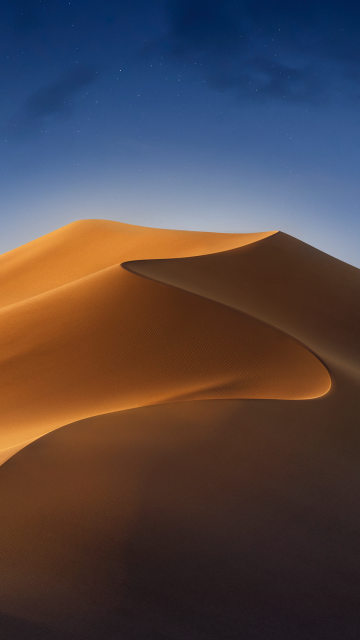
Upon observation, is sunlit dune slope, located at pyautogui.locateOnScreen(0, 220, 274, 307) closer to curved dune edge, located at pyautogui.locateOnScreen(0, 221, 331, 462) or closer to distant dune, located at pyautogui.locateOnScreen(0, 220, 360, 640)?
curved dune edge, located at pyautogui.locateOnScreen(0, 221, 331, 462)

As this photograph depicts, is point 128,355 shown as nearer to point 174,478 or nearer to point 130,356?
point 130,356

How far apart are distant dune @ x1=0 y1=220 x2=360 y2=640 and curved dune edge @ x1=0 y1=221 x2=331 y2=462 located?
5 cm

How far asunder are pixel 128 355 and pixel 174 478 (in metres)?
5.92

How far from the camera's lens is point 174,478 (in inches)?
221

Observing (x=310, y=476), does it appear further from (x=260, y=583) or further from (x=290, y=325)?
(x=290, y=325)

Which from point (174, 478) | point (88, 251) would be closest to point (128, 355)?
point (174, 478)

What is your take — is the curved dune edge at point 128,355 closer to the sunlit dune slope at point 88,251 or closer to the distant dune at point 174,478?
the distant dune at point 174,478

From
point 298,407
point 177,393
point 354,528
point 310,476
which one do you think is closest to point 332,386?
point 298,407

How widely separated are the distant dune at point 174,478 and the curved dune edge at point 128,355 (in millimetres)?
52

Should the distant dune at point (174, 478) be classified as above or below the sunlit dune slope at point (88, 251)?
below

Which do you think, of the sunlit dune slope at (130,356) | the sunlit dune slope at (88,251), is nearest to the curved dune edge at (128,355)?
the sunlit dune slope at (130,356)

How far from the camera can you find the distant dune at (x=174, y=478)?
4.07 meters

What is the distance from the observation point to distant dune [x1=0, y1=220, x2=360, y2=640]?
13.3 ft

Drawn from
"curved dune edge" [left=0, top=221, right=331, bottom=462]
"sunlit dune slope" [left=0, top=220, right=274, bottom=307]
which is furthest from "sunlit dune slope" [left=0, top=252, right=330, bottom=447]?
"sunlit dune slope" [left=0, top=220, right=274, bottom=307]
